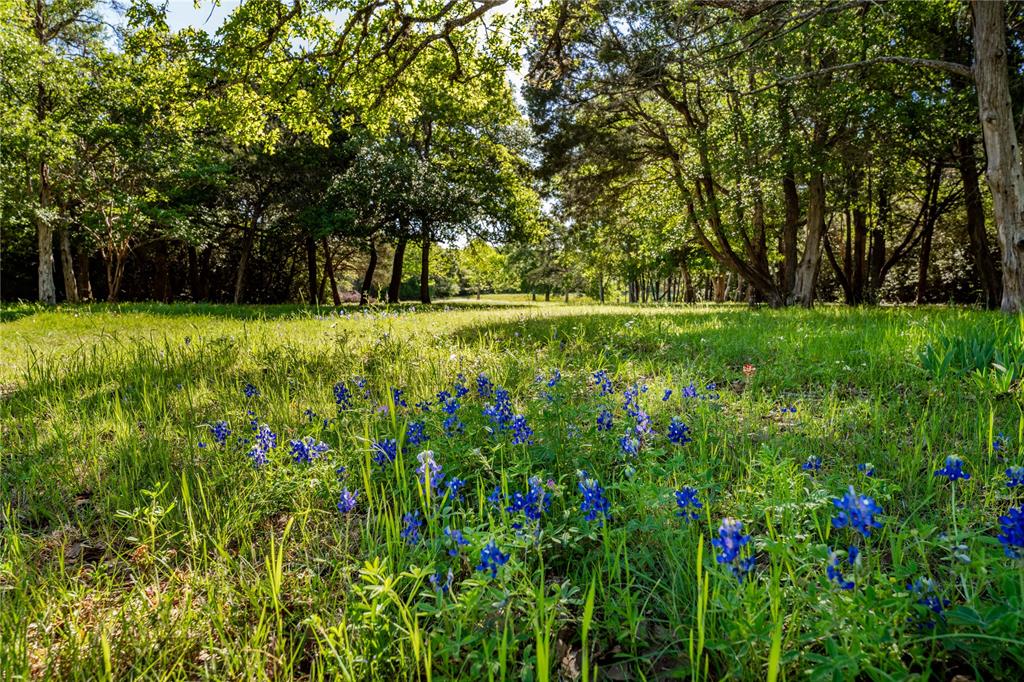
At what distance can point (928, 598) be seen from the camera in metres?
1.35

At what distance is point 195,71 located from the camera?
30.7 ft

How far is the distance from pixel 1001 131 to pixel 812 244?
309 inches

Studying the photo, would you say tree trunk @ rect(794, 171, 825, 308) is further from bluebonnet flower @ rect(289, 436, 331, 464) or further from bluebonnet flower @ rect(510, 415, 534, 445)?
bluebonnet flower @ rect(289, 436, 331, 464)

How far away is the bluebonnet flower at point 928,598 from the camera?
1257 mm

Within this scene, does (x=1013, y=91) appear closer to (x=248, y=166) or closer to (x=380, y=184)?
(x=380, y=184)

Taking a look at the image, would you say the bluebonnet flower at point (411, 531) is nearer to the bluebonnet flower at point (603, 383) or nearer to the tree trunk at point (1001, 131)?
the bluebonnet flower at point (603, 383)

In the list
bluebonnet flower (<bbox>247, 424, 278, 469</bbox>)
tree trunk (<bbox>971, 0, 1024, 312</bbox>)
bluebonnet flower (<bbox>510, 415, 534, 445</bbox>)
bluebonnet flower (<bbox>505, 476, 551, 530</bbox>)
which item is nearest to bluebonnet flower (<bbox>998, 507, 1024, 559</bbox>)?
bluebonnet flower (<bbox>505, 476, 551, 530</bbox>)

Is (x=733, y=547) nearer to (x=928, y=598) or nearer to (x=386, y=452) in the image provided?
(x=928, y=598)

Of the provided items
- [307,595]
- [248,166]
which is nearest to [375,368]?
[307,595]

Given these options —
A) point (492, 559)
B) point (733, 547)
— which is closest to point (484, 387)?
point (492, 559)

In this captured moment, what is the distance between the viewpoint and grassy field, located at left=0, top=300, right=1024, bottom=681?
1.31m

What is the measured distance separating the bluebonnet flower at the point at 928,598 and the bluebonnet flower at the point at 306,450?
88.3 inches

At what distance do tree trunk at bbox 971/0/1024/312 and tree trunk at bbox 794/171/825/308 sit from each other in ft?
19.2

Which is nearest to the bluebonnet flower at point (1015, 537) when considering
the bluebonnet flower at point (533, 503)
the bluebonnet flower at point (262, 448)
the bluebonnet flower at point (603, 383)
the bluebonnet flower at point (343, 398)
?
the bluebonnet flower at point (533, 503)
